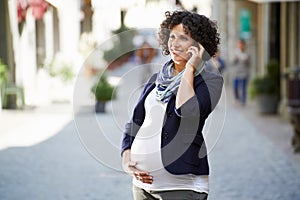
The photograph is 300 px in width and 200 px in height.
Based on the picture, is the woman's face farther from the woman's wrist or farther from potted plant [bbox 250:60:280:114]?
potted plant [bbox 250:60:280:114]

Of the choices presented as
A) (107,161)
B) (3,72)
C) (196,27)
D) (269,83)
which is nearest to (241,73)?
(269,83)

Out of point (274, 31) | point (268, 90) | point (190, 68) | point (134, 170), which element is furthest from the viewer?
point (274, 31)

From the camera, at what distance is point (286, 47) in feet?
52.5

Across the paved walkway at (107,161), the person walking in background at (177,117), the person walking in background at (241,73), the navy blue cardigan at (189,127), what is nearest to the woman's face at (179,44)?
the person walking in background at (177,117)

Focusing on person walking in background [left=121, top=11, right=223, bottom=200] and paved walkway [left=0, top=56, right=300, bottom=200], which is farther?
paved walkway [left=0, top=56, right=300, bottom=200]

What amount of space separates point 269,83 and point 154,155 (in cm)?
1207

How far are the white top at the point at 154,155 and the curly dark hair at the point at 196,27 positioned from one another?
28 cm

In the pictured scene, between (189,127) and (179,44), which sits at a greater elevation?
(179,44)

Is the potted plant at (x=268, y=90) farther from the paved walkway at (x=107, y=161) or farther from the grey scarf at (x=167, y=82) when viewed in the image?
the grey scarf at (x=167, y=82)

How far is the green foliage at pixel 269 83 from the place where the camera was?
14.5 metres

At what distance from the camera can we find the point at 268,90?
14516mm

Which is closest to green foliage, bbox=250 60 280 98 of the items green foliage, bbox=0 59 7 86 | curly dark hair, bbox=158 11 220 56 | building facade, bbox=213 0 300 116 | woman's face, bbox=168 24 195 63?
building facade, bbox=213 0 300 116

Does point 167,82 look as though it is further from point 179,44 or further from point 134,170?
point 134,170

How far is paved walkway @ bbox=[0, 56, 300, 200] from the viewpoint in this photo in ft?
10.7
